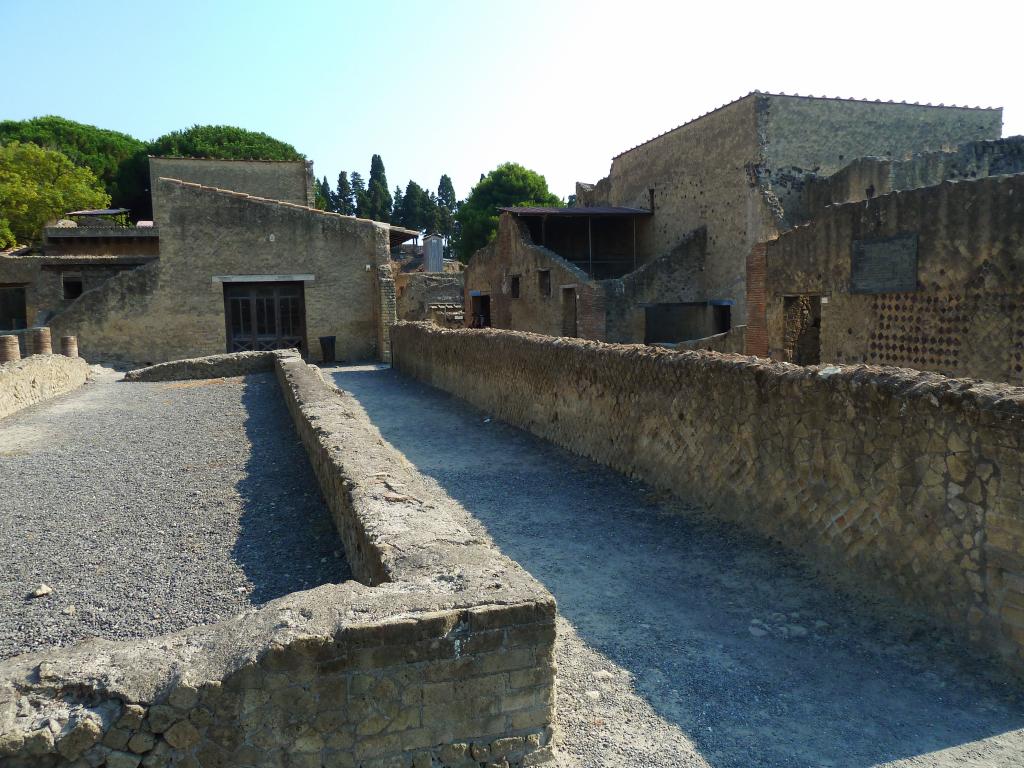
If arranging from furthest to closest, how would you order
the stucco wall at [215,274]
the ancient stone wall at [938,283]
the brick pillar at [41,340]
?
the stucco wall at [215,274], the brick pillar at [41,340], the ancient stone wall at [938,283]

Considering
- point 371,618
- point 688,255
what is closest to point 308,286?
point 688,255

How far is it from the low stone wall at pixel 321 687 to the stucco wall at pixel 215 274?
18699 millimetres

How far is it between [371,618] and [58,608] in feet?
7.50

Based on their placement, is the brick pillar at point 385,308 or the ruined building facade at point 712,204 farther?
the brick pillar at point 385,308

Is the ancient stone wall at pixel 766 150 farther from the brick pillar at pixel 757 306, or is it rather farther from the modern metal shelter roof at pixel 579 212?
the brick pillar at pixel 757 306

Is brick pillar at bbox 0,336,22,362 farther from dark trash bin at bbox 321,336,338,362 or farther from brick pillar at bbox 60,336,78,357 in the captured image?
dark trash bin at bbox 321,336,338,362

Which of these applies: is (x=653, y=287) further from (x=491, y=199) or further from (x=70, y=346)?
(x=491, y=199)

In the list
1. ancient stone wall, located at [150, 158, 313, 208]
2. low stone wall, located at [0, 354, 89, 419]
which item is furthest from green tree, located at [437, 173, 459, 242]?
low stone wall, located at [0, 354, 89, 419]

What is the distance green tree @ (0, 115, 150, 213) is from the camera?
161 feet

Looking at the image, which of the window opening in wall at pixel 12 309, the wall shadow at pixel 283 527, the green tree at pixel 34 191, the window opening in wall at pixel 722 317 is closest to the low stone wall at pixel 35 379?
the wall shadow at pixel 283 527

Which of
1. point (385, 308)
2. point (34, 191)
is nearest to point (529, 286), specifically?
point (385, 308)

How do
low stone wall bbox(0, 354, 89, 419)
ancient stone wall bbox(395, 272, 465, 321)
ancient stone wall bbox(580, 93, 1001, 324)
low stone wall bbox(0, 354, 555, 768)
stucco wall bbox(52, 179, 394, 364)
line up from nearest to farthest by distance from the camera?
low stone wall bbox(0, 354, 555, 768) < low stone wall bbox(0, 354, 89, 419) < ancient stone wall bbox(580, 93, 1001, 324) < stucco wall bbox(52, 179, 394, 364) < ancient stone wall bbox(395, 272, 465, 321)

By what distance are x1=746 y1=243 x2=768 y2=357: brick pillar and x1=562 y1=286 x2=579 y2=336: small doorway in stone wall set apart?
856 cm

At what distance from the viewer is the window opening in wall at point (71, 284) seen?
24391 mm
